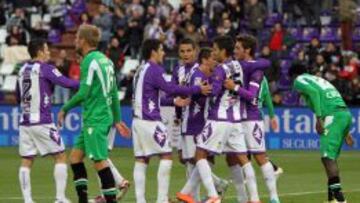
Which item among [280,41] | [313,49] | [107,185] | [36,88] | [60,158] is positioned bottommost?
[107,185]

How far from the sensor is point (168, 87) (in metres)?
16.6

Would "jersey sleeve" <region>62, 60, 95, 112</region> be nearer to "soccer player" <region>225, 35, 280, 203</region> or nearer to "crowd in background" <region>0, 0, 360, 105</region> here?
"soccer player" <region>225, 35, 280, 203</region>

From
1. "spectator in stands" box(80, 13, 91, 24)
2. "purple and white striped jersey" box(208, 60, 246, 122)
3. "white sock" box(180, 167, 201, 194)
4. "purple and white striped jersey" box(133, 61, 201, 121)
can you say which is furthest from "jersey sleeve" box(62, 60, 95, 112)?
"spectator in stands" box(80, 13, 91, 24)

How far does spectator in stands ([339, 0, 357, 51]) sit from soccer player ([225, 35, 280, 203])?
1811cm

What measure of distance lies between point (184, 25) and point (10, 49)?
5551 millimetres

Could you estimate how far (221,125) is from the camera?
55.1 ft

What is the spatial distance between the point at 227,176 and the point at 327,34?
14.1m

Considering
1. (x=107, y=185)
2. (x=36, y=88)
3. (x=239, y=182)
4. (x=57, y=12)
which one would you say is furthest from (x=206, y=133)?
(x=57, y=12)

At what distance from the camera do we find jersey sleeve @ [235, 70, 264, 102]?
16844 millimetres

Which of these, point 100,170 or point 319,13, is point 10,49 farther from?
point 100,170

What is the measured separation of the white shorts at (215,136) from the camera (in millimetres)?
16750

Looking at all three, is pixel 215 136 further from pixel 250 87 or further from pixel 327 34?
pixel 327 34

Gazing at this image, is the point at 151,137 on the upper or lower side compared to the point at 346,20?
lower

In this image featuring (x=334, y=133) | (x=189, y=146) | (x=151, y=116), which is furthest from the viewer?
(x=189, y=146)
